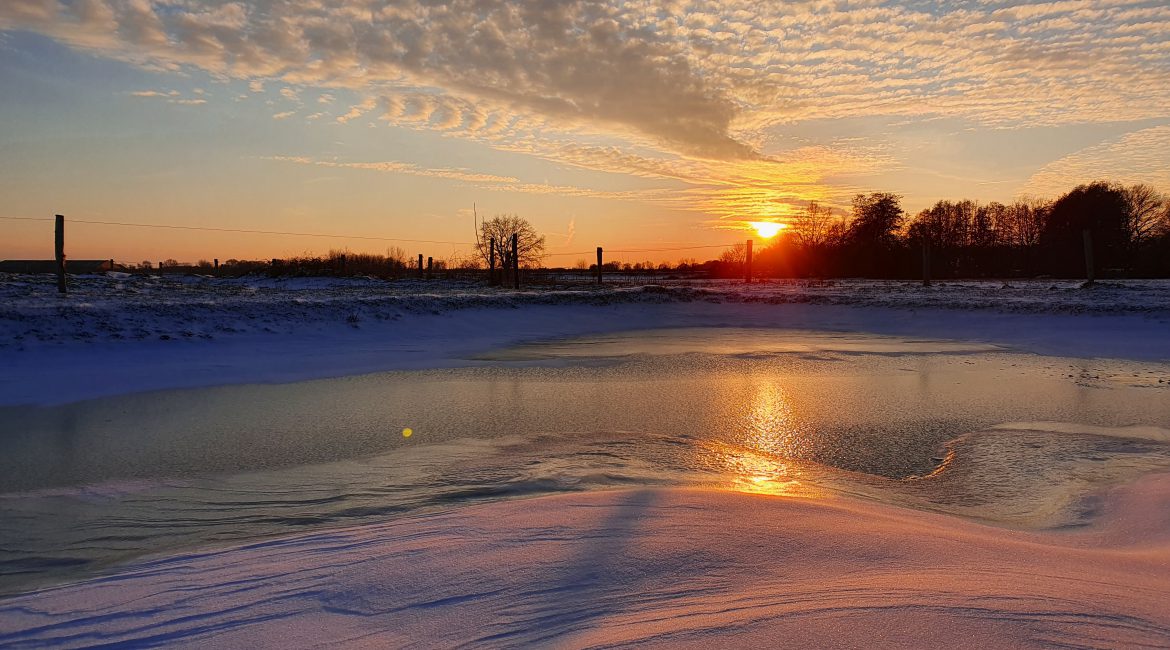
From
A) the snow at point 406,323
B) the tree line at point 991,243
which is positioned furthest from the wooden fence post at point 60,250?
the tree line at point 991,243

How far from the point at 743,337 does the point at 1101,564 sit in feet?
39.5

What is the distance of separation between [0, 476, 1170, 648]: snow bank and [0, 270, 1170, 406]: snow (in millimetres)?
6697

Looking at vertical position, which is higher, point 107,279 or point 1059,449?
point 107,279

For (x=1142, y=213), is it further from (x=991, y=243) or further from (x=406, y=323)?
(x=406, y=323)

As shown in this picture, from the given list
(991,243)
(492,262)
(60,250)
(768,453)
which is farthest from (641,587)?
(991,243)

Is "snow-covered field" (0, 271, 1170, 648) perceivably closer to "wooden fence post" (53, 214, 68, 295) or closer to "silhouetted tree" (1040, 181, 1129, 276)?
"wooden fence post" (53, 214, 68, 295)

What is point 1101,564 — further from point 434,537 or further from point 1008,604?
point 434,537

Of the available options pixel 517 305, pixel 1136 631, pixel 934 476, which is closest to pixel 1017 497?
pixel 934 476

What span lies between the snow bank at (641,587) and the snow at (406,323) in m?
6.70

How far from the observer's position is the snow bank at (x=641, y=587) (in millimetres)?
2168

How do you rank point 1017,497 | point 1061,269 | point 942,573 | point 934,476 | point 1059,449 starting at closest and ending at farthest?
point 942,573 → point 1017,497 → point 934,476 → point 1059,449 → point 1061,269

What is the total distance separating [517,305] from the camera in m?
17.9

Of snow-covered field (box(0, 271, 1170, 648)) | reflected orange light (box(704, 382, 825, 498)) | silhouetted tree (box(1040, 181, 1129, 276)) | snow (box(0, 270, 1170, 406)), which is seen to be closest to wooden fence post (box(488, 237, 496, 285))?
snow (box(0, 270, 1170, 406))

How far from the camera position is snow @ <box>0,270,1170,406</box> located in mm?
9469
